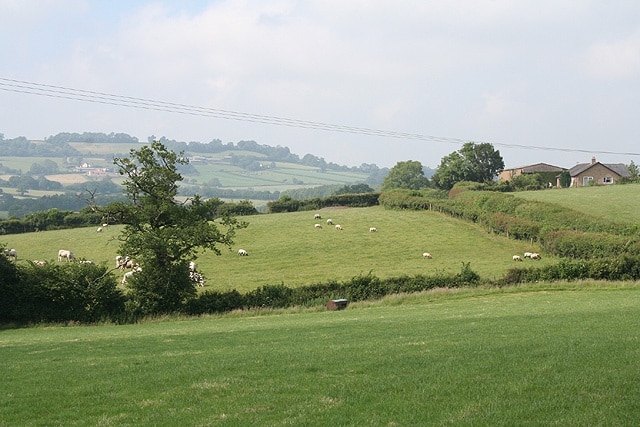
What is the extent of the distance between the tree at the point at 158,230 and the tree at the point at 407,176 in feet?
391

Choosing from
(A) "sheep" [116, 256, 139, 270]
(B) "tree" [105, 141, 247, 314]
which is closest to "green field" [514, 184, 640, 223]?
(B) "tree" [105, 141, 247, 314]

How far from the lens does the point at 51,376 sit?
1459 centimetres

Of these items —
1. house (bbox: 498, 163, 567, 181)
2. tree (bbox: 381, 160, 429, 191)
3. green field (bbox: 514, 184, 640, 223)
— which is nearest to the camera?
green field (bbox: 514, 184, 640, 223)

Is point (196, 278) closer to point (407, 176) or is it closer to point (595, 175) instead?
point (595, 175)

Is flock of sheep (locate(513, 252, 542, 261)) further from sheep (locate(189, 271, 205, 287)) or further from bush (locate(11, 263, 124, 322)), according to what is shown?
bush (locate(11, 263, 124, 322))

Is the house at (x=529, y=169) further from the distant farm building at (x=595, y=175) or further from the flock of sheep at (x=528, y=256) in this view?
the flock of sheep at (x=528, y=256)

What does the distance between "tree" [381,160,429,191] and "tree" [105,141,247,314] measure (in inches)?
4688

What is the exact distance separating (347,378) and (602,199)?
7973 centimetres

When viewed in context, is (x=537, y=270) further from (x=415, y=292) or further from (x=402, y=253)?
(x=402, y=253)

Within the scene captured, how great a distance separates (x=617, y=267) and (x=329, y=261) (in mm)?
23458

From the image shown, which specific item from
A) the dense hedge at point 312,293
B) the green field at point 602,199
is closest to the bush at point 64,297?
the dense hedge at point 312,293

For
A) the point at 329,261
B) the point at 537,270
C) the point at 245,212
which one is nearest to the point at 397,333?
the point at 537,270

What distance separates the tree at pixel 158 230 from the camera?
36875 mm

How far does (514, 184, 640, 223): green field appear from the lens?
7338 cm
